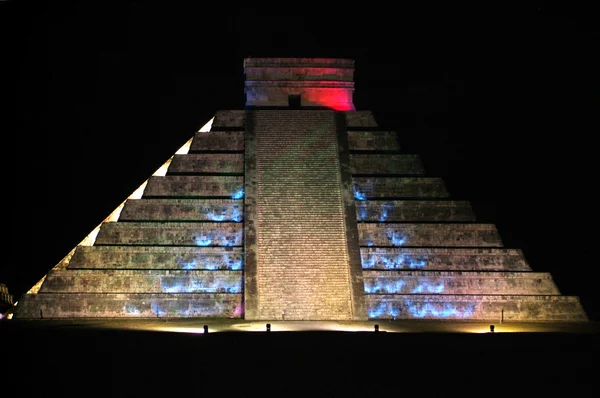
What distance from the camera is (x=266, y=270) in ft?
78.4

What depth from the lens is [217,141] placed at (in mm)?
27266

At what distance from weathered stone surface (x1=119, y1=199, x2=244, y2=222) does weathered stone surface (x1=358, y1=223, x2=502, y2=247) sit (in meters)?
4.01

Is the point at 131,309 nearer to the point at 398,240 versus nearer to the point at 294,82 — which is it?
the point at 398,240

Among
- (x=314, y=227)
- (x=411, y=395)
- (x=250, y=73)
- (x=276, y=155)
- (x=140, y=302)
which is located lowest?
(x=411, y=395)

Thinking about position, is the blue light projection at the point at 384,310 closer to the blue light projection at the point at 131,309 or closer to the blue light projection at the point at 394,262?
the blue light projection at the point at 394,262

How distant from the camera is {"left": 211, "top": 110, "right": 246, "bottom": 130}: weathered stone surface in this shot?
91.6ft

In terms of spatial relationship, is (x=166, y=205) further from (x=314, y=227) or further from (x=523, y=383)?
(x=523, y=383)

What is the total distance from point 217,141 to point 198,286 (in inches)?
218

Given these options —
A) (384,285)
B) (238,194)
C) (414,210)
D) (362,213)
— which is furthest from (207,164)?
(384,285)

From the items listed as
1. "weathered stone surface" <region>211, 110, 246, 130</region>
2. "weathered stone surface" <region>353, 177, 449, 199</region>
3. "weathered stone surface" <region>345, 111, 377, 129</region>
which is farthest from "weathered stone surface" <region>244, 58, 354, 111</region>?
"weathered stone surface" <region>353, 177, 449, 199</region>

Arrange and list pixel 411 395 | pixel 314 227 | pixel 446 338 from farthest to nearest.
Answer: pixel 314 227 < pixel 446 338 < pixel 411 395

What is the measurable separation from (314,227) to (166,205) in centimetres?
452

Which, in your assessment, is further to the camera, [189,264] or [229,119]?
[229,119]

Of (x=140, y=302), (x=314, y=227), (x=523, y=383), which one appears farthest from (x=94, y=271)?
(x=523, y=383)
